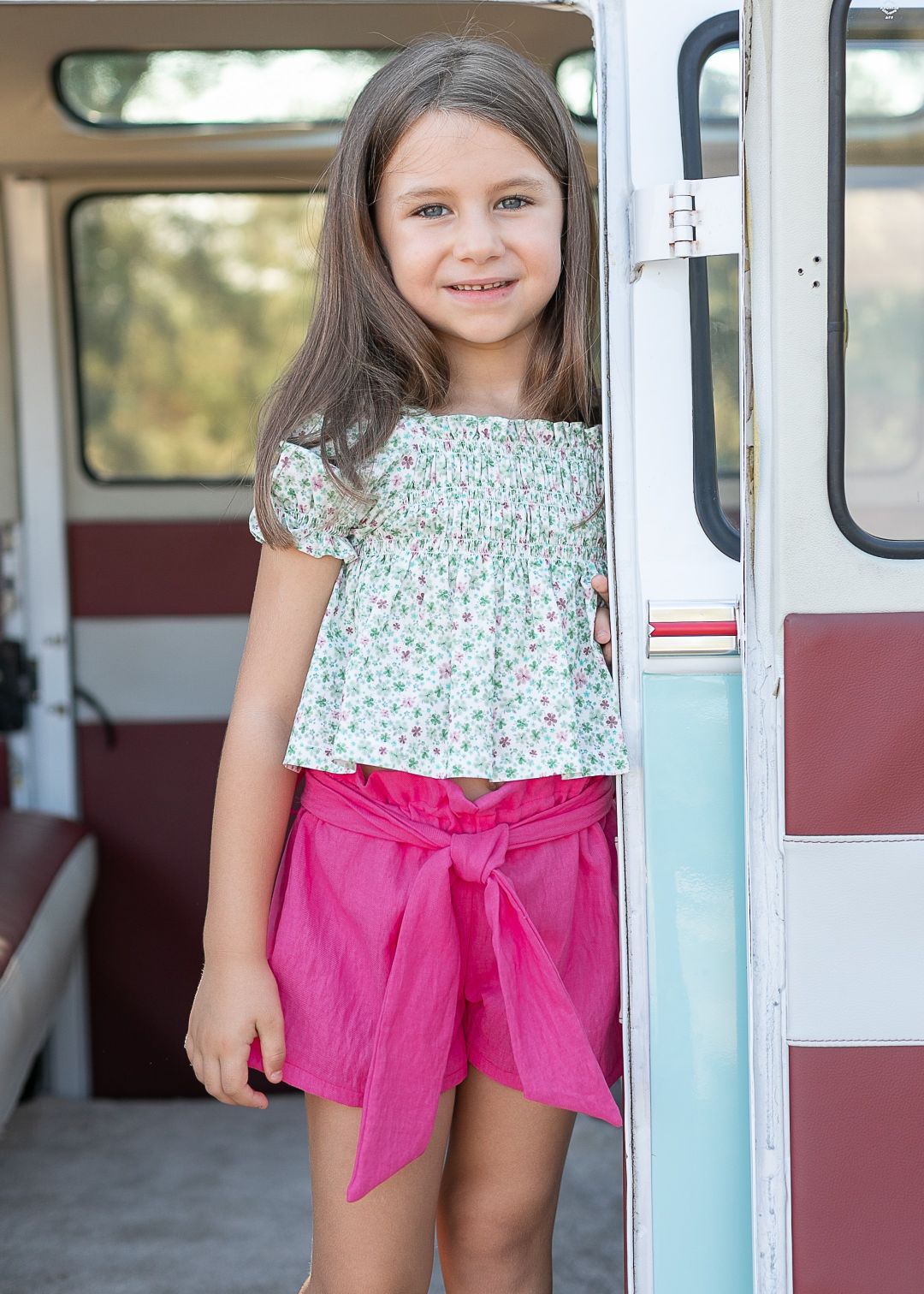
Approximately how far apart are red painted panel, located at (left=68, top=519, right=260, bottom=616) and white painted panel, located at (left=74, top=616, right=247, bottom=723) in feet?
0.10

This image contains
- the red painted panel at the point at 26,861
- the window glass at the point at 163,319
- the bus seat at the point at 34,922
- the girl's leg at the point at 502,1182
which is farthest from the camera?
the window glass at the point at 163,319

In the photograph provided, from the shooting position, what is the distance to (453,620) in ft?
5.06

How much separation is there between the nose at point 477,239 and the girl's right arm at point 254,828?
374 mm

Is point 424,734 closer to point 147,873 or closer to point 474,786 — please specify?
point 474,786

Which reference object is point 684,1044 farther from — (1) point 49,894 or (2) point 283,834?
(1) point 49,894

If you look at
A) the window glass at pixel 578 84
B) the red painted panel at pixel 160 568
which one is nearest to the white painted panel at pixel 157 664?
the red painted panel at pixel 160 568

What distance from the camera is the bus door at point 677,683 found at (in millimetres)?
1479

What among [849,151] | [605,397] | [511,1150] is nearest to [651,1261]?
[511,1150]

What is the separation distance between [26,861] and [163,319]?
4.97ft

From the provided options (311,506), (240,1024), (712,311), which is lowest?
(240,1024)

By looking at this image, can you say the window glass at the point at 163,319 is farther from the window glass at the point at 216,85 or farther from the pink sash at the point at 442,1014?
the pink sash at the point at 442,1014

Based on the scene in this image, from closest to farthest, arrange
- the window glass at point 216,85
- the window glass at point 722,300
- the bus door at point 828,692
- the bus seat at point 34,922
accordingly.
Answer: the bus door at point 828,692, the window glass at point 722,300, the bus seat at point 34,922, the window glass at point 216,85

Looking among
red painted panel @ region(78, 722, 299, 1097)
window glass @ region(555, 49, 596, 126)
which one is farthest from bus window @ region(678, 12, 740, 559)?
red painted panel @ region(78, 722, 299, 1097)

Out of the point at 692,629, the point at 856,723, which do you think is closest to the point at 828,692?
the point at 856,723
